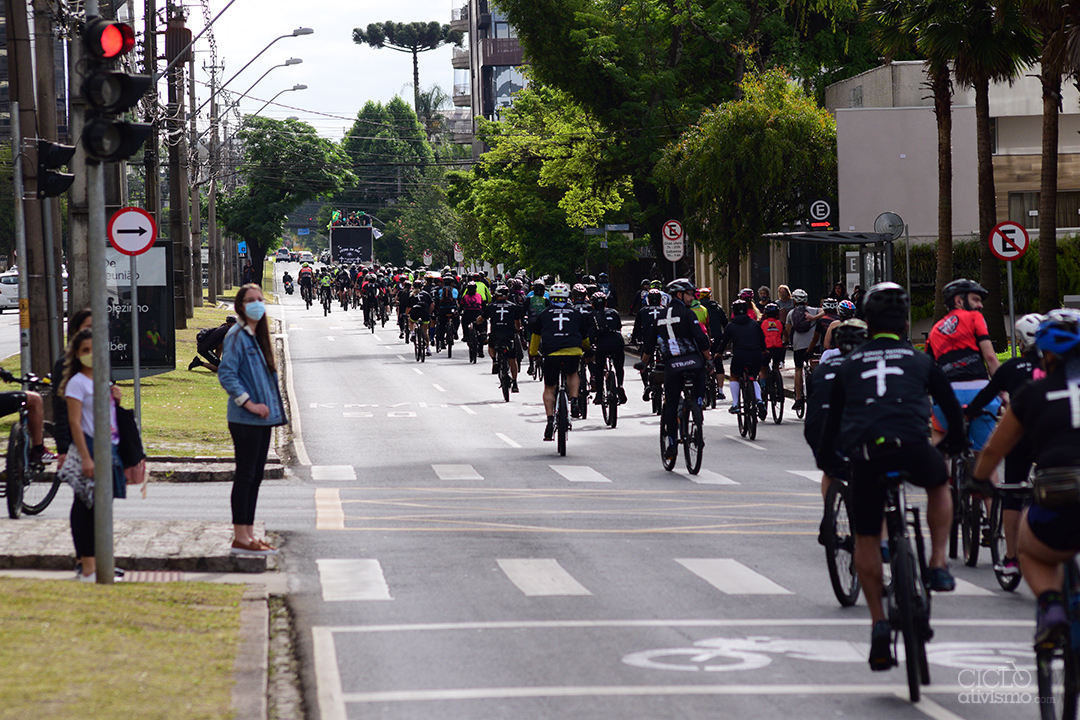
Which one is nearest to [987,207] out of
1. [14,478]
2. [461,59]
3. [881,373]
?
[14,478]

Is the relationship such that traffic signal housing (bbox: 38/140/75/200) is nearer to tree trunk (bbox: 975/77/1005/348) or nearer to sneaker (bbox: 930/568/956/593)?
sneaker (bbox: 930/568/956/593)

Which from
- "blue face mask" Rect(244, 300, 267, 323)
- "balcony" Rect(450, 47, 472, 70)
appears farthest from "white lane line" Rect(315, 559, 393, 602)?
"balcony" Rect(450, 47, 472, 70)

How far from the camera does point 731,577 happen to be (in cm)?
1009

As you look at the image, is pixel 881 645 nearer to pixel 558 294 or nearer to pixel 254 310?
pixel 254 310

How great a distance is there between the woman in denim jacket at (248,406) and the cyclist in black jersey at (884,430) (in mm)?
4710

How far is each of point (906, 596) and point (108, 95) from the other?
17.7 ft

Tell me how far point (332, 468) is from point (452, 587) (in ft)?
25.5

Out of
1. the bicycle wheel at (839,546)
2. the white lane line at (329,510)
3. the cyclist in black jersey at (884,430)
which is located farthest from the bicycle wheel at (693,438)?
the cyclist in black jersey at (884,430)

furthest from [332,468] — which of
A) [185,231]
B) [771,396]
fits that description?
[185,231]

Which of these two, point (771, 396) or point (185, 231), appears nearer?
point (771, 396)

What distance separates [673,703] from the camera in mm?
6723

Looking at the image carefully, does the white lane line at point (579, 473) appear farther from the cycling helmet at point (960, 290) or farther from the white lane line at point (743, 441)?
the cycling helmet at point (960, 290)

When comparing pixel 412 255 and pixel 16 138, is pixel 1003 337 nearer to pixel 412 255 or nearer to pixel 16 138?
pixel 16 138

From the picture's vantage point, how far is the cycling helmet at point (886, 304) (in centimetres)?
717
